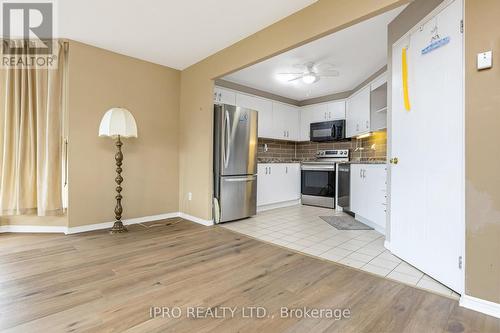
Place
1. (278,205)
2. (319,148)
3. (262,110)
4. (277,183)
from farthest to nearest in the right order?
1. (319,148)
2. (262,110)
3. (278,205)
4. (277,183)

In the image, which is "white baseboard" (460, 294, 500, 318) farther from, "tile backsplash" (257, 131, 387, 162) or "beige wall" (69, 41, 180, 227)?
"beige wall" (69, 41, 180, 227)

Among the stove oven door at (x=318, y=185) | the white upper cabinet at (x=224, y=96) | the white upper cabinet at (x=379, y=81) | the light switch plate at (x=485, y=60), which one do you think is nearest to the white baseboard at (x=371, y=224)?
the stove oven door at (x=318, y=185)

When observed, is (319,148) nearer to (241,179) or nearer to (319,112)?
(319,112)

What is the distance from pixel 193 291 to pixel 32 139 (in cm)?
288

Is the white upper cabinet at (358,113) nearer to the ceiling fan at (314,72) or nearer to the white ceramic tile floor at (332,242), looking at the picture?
the ceiling fan at (314,72)

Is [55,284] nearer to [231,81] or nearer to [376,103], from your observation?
[231,81]

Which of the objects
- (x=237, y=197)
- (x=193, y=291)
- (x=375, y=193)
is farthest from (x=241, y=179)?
(x=193, y=291)

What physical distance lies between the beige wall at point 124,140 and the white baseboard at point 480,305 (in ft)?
12.1

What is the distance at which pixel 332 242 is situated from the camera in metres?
2.82

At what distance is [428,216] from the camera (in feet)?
6.48

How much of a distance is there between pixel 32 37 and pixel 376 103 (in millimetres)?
4948

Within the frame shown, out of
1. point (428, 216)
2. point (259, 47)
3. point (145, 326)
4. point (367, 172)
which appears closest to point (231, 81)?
point (259, 47)

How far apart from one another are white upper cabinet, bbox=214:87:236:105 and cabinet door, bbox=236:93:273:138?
0.76 ft

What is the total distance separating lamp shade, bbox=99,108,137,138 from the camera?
2957mm
